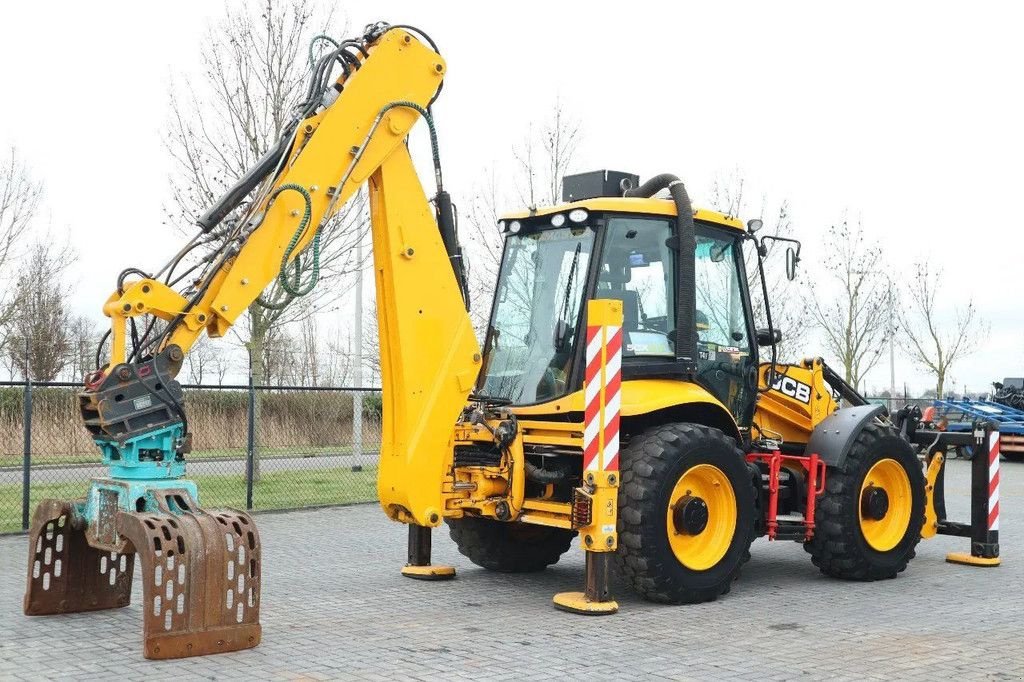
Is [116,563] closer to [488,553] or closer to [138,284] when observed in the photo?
[138,284]

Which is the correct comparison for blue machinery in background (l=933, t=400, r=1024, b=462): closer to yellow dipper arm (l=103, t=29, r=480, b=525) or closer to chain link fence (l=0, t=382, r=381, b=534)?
chain link fence (l=0, t=382, r=381, b=534)

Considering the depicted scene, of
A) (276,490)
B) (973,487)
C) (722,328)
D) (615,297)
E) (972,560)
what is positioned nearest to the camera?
(615,297)

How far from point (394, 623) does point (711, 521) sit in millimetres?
2539

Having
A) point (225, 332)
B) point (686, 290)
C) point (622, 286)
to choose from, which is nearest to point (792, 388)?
point (686, 290)

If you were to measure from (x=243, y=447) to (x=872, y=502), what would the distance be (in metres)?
8.64

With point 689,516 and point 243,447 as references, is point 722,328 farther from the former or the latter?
point 243,447

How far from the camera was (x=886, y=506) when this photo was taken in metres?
9.84

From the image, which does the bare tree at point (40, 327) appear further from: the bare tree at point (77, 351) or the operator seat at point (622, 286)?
the operator seat at point (622, 286)

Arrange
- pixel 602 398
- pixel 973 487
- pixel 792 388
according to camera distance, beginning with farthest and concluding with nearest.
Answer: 1. pixel 973 487
2. pixel 792 388
3. pixel 602 398

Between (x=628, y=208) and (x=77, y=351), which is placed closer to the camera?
(x=628, y=208)

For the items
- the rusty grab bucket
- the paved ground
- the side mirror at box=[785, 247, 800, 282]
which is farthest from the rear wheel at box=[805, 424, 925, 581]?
the rusty grab bucket

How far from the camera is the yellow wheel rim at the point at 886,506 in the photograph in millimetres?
9719

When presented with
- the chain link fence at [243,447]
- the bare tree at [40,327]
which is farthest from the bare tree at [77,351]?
the chain link fence at [243,447]

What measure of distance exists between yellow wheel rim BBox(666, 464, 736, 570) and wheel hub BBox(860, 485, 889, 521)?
5.59 ft
